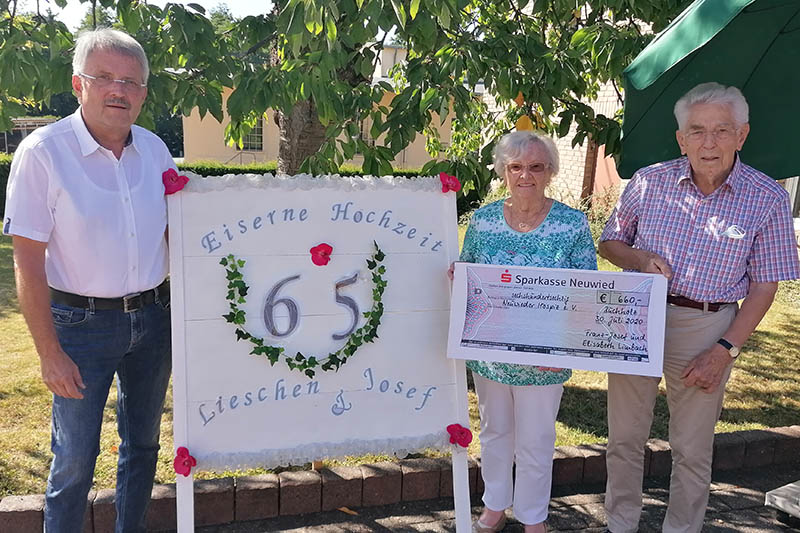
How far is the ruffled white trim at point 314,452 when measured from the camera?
2.47 metres

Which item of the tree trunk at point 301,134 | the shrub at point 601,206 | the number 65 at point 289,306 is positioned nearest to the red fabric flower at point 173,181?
the number 65 at point 289,306

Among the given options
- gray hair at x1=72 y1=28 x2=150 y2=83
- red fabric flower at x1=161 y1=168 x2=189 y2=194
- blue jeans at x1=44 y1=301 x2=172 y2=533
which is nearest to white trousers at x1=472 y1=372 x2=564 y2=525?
blue jeans at x1=44 y1=301 x2=172 y2=533

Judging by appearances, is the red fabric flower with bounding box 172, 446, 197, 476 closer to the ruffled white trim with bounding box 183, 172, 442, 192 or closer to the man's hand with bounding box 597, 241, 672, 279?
the ruffled white trim with bounding box 183, 172, 442, 192

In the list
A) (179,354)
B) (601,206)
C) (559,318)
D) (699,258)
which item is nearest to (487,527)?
(559,318)

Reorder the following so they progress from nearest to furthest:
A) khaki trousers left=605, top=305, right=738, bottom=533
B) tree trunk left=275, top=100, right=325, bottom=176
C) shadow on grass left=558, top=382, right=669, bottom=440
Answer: khaki trousers left=605, top=305, right=738, bottom=533 → tree trunk left=275, top=100, right=325, bottom=176 → shadow on grass left=558, top=382, right=669, bottom=440

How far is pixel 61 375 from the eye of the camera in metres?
2.20

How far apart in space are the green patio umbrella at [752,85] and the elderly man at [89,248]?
6.57 feet

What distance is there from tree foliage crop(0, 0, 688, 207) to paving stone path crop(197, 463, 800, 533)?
168cm

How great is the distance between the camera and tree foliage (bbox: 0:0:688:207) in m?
2.66

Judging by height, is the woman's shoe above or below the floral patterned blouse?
below

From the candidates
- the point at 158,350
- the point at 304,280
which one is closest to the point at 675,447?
the point at 304,280

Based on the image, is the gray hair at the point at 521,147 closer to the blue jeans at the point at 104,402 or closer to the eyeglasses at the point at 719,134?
the eyeglasses at the point at 719,134

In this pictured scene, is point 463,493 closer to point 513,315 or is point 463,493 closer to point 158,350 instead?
point 513,315

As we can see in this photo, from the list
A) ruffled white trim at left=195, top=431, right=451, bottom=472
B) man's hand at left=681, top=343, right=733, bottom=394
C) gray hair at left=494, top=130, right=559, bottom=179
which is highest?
gray hair at left=494, top=130, right=559, bottom=179
